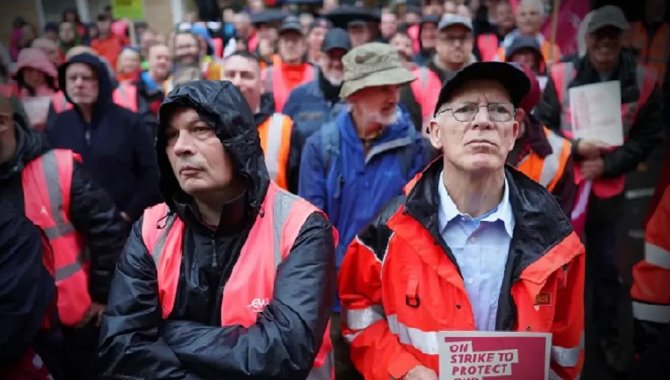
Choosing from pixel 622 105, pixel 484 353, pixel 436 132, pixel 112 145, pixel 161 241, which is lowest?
pixel 484 353

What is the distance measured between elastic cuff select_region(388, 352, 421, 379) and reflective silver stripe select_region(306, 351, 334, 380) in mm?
260

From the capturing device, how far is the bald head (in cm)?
621

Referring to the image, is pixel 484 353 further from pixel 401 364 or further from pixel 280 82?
pixel 280 82

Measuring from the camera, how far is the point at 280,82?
573cm

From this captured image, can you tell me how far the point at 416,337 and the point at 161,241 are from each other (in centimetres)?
96

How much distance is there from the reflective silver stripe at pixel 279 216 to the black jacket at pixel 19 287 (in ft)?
3.38

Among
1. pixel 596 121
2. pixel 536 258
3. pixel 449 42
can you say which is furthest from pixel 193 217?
pixel 449 42

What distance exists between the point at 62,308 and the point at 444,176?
6.90ft

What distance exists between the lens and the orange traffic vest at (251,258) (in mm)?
1897

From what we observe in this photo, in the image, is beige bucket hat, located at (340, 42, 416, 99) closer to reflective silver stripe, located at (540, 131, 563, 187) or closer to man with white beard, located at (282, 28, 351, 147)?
reflective silver stripe, located at (540, 131, 563, 187)

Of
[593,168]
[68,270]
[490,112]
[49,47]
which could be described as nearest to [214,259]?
[490,112]

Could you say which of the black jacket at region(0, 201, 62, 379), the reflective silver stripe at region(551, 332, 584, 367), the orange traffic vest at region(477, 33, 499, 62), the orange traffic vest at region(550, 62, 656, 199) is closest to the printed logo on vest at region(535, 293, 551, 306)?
the reflective silver stripe at region(551, 332, 584, 367)

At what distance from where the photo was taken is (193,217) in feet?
6.56

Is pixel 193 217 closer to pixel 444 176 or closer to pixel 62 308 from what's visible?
pixel 444 176
